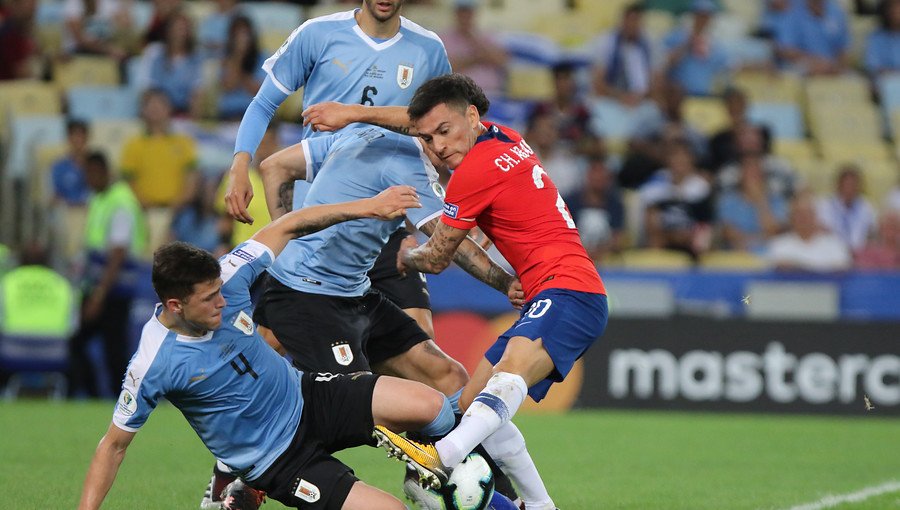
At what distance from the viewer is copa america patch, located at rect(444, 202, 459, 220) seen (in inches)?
258

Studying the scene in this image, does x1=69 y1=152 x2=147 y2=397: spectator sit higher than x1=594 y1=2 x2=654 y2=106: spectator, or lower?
lower

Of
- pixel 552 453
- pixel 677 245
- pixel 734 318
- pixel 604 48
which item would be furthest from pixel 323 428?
pixel 604 48

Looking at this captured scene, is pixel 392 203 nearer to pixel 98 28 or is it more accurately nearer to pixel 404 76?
pixel 404 76

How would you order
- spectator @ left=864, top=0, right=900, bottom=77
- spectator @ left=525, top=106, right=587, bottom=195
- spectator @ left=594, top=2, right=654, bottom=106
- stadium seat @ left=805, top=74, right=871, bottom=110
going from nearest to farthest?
spectator @ left=525, top=106, right=587, bottom=195 → spectator @ left=594, top=2, right=654, bottom=106 → stadium seat @ left=805, top=74, right=871, bottom=110 → spectator @ left=864, top=0, right=900, bottom=77

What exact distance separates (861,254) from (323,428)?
9.89m

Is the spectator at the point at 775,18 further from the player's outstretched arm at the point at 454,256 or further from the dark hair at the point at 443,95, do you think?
the dark hair at the point at 443,95

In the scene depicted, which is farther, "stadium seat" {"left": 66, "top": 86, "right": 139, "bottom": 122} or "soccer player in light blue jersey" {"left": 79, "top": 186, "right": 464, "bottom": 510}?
"stadium seat" {"left": 66, "top": 86, "right": 139, "bottom": 122}

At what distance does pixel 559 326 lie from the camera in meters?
6.41

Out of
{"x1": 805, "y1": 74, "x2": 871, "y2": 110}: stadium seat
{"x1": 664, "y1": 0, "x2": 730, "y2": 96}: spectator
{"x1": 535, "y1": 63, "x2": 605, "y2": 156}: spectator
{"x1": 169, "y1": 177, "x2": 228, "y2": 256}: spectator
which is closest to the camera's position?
{"x1": 169, "y1": 177, "x2": 228, "y2": 256}: spectator

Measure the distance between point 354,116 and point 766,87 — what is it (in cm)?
1228

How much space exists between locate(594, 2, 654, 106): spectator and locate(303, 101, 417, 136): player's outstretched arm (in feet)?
33.8

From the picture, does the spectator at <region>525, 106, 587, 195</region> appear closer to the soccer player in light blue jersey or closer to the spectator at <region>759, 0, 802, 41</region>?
the spectator at <region>759, 0, 802, 41</region>

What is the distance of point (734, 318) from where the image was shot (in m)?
13.0

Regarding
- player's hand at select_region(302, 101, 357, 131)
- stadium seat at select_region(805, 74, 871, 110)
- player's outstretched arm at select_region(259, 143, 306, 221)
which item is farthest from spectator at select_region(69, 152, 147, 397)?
stadium seat at select_region(805, 74, 871, 110)
